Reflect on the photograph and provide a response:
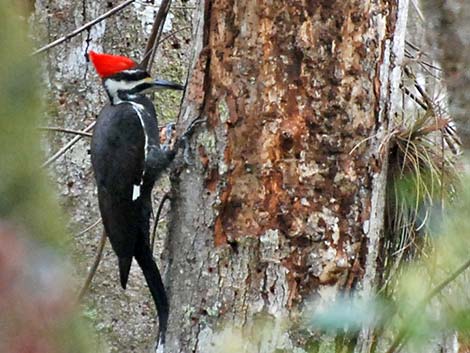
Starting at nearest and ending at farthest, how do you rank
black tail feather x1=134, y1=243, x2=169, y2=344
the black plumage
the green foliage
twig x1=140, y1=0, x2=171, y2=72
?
1. the green foliage
2. black tail feather x1=134, y1=243, x2=169, y2=344
3. the black plumage
4. twig x1=140, y1=0, x2=171, y2=72

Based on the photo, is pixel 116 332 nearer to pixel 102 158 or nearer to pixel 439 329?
pixel 102 158

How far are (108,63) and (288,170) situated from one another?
1114 millimetres

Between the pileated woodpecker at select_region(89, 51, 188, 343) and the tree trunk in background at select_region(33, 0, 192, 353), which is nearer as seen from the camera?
the pileated woodpecker at select_region(89, 51, 188, 343)

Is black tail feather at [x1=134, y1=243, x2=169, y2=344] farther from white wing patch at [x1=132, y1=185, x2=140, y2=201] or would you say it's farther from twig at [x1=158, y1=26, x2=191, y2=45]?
twig at [x1=158, y1=26, x2=191, y2=45]

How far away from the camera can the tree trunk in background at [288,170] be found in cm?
184

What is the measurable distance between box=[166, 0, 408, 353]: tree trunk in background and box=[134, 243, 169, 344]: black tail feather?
0.13m

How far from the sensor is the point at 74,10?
3092 millimetres

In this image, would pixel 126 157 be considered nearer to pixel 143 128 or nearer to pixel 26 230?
pixel 143 128

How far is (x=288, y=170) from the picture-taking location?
6.12 feet

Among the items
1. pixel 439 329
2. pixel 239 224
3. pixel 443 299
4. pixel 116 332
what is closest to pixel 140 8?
pixel 116 332


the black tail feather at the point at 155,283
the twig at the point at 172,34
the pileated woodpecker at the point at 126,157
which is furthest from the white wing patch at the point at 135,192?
the twig at the point at 172,34

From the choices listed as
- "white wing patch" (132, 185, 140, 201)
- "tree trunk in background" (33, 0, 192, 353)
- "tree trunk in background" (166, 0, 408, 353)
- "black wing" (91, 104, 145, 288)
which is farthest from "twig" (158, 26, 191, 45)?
"tree trunk in background" (166, 0, 408, 353)

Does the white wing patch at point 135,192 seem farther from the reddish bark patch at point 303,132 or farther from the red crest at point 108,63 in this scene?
the reddish bark patch at point 303,132

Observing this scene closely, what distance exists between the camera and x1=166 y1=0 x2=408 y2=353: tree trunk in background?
1845 millimetres
